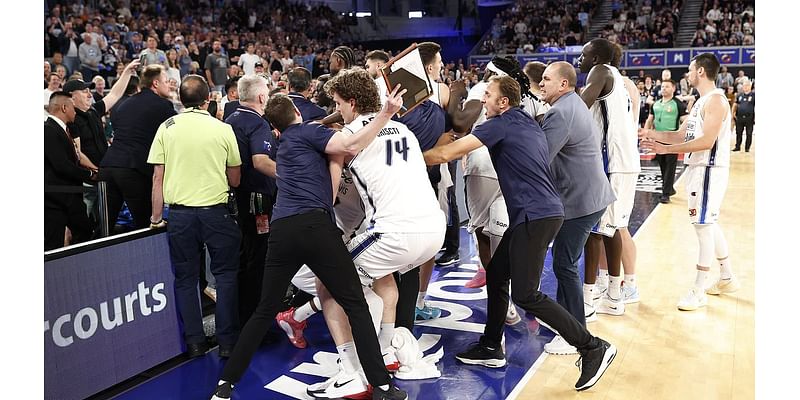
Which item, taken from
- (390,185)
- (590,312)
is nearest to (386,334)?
(390,185)

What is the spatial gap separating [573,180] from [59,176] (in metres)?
3.43

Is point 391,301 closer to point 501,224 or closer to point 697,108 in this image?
point 501,224

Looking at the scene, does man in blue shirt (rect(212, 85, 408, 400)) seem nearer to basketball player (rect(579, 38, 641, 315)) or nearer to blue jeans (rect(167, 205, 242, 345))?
blue jeans (rect(167, 205, 242, 345))

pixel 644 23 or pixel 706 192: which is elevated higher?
pixel 644 23

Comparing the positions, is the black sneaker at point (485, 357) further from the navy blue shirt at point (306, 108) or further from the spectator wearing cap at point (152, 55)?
the spectator wearing cap at point (152, 55)

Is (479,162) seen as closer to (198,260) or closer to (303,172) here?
(303,172)

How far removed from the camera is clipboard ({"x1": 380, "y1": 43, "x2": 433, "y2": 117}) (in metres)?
3.79

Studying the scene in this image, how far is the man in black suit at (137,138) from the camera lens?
4926 millimetres


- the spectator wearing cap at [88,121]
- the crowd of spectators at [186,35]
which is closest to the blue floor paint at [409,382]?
the spectator wearing cap at [88,121]

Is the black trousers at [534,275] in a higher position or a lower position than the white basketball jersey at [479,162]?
lower

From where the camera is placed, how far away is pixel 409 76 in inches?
152

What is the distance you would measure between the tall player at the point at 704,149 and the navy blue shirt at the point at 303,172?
8.13ft

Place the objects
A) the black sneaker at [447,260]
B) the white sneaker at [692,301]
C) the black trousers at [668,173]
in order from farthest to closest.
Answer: the black trousers at [668,173]
the black sneaker at [447,260]
the white sneaker at [692,301]

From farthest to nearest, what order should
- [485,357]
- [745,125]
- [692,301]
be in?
1. [745,125]
2. [692,301]
3. [485,357]
